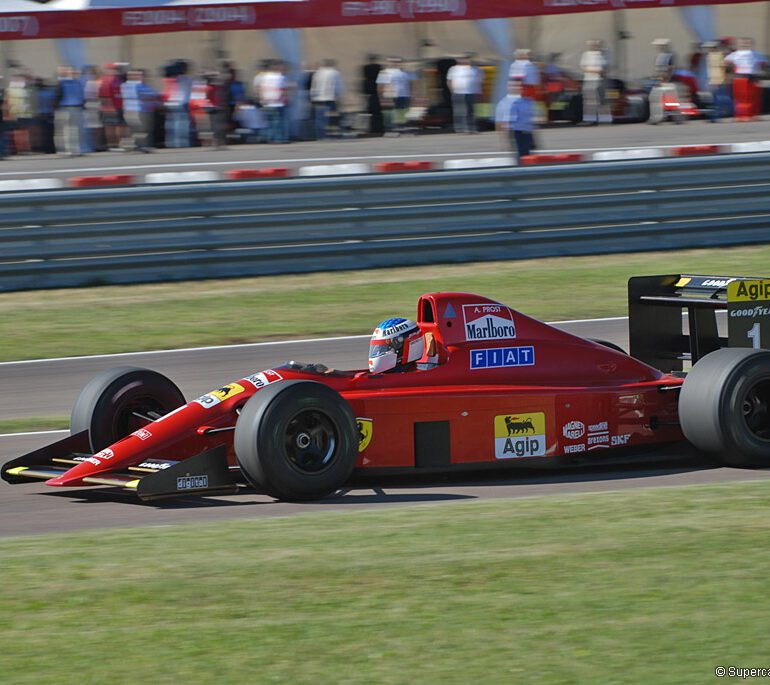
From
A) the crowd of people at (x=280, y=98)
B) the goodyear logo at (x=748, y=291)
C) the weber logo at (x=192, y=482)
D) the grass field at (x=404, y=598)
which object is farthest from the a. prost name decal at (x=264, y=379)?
the crowd of people at (x=280, y=98)

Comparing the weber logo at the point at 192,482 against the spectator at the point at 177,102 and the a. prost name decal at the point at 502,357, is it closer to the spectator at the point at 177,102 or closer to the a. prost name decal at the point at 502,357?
the a. prost name decal at the point at 502,357

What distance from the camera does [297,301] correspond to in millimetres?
15531

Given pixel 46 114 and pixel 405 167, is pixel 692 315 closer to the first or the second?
pixel 405 167

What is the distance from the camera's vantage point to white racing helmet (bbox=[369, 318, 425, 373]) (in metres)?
8.66

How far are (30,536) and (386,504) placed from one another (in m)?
1.96

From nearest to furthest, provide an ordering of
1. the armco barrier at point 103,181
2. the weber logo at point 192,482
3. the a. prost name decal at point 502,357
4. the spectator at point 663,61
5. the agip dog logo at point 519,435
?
1. the weber logo at point 192,482
2. the agip dog logo at point 519,435
3. the a. prost name decal at point 502,357
4. the armco barrier at point 103,181
5. the spectator at point 663,61

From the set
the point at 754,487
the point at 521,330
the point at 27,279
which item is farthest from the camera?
the point at 27,279

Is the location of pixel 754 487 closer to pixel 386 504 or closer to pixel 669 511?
pixel 669 511

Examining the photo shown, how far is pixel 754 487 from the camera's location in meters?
8.09

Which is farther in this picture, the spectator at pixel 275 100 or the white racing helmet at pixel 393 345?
the spectator at pixel 275 100

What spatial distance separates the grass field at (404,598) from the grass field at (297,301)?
6.71 metres

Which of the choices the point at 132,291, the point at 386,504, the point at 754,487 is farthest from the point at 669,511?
the point at 132,291

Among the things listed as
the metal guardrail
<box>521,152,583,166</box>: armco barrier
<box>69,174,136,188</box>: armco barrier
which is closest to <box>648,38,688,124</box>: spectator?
<box>521,152,583,166</box>: armco barrier

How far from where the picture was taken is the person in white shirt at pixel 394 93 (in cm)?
2852
